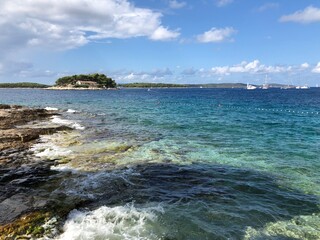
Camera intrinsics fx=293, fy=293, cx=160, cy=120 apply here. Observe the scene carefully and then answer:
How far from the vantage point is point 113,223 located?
12.4 meters

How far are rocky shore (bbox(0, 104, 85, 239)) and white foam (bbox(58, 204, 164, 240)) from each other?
917 mm

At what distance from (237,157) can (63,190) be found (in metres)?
14.0

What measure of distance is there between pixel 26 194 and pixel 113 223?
576cm

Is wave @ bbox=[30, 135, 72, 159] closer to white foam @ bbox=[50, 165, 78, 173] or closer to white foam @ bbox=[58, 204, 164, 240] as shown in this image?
white foam @ bbox=[50, 165, 78, 173]

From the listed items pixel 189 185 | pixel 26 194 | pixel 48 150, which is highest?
pixel 26 194

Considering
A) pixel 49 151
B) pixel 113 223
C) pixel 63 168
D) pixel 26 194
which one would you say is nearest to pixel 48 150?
pixel 49 151

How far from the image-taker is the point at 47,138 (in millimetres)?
30625

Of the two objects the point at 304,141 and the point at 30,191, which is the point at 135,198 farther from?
the point at 304,141

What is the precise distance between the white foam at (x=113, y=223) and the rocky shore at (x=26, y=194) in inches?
36.1

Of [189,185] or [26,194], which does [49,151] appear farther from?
[189,185]

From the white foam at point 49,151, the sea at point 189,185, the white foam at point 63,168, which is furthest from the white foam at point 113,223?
the white foam at point 49,151

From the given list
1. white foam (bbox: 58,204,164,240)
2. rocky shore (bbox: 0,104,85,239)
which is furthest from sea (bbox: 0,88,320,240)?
rocky shore (bbox: 0,104,85,239)

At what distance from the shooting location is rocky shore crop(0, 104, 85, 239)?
1157 centimetres

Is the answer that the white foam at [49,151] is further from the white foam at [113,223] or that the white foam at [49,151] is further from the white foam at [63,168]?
the white foam at [113,223]
